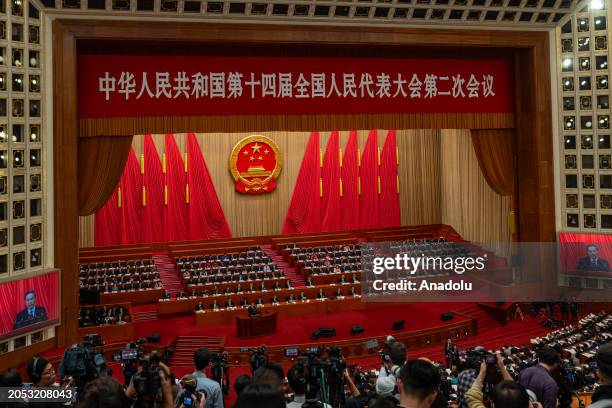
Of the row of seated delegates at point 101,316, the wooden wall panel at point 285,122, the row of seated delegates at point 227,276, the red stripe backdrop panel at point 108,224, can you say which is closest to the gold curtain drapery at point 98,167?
the wooden wall panel at point 285,122

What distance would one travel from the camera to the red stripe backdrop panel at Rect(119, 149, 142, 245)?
13859 millimetres

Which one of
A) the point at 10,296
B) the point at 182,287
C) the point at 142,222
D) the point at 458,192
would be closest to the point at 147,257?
the point at 142,222

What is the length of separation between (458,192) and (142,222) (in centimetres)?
747

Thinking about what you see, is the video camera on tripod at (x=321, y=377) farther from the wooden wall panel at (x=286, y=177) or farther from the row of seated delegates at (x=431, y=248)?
the wooden wall panel at (x=286, y=177)

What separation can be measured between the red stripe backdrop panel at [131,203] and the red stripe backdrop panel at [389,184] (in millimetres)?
6051

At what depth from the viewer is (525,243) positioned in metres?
11.0

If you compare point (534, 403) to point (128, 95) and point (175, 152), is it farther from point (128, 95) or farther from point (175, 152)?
point (175, 152)

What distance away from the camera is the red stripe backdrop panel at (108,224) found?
13.6m

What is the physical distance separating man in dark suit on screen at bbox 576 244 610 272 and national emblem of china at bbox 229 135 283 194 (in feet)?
24.4

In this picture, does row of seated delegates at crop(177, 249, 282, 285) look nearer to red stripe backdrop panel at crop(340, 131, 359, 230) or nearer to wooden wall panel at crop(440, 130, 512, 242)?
red stripe backdrop panel at crop(340, 131, 359, 230)

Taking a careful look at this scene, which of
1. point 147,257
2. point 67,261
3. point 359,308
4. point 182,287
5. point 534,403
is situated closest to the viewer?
point 534,403

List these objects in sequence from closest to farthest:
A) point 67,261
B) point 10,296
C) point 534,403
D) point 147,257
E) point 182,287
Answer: point 534,403
point 10,296
point 67,261
point 182,287
point 147,257

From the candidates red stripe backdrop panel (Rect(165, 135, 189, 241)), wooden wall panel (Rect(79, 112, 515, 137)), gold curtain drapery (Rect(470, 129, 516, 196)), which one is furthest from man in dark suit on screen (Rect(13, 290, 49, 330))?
gold curtain drapery (Rect(470, 129, 516, 196))

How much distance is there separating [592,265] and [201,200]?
854cm
